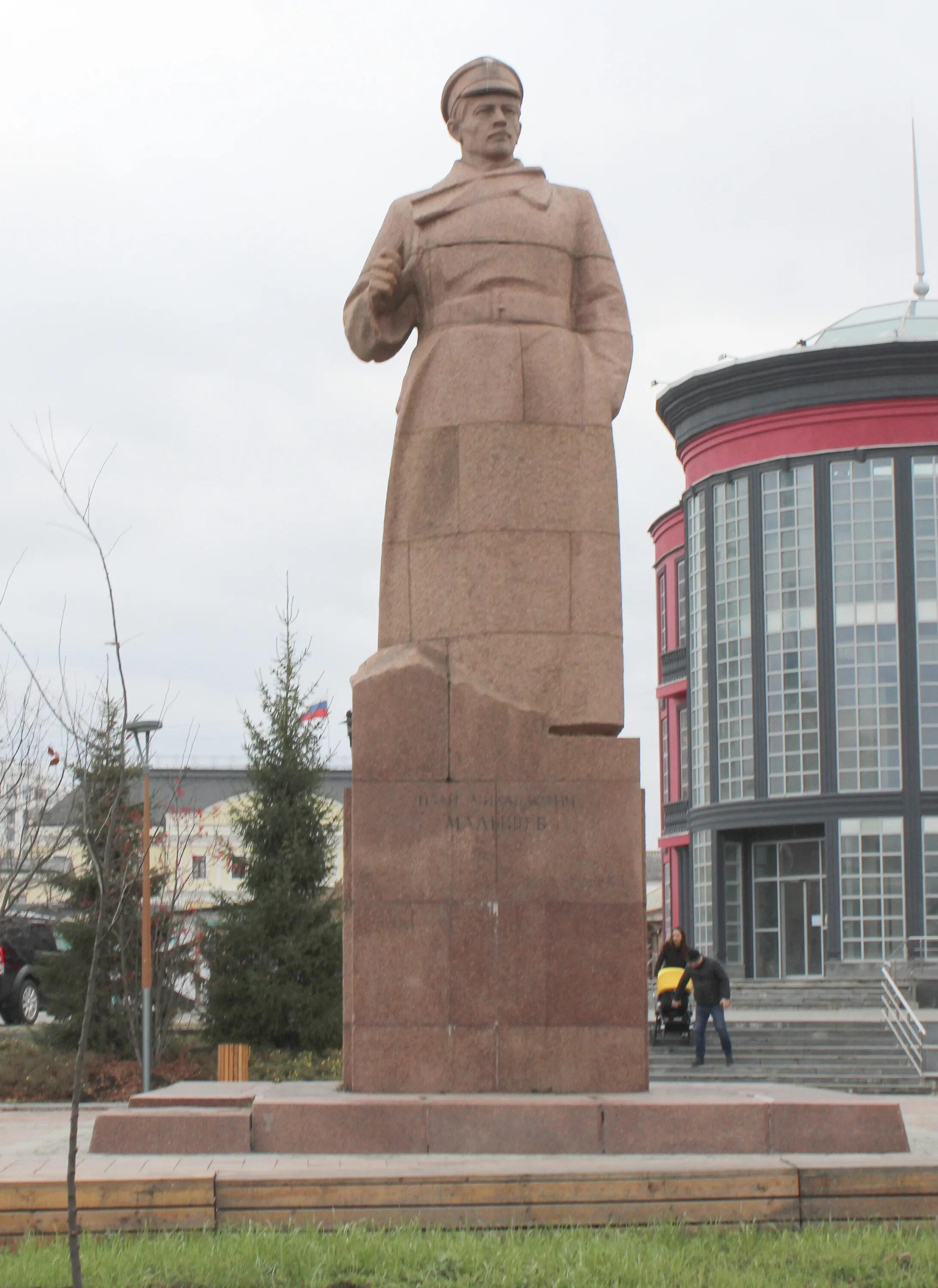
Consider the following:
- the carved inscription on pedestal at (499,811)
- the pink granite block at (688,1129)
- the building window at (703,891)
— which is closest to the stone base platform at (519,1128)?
the pink granite block at (688,1129)

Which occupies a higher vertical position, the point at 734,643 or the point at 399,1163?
the point at 734,643

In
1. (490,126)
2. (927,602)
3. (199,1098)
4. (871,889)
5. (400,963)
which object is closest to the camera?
(199,1098)

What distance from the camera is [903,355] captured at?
126ft

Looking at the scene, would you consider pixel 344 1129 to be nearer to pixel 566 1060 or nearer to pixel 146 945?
pixel 566 1060

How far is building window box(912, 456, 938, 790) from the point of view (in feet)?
123

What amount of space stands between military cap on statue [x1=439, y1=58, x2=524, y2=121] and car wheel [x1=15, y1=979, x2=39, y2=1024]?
1903 cm

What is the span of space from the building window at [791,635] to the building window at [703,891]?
2680 mm

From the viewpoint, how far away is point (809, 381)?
129ft

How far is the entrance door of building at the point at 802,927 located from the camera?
126ft

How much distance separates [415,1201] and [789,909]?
32.1 metres

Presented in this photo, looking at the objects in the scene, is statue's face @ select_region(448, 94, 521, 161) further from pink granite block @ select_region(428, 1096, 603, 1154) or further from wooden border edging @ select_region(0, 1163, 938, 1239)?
wooden border edging @ select_region(0, 1163, 938, 1239)

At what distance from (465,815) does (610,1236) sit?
3.00 meters

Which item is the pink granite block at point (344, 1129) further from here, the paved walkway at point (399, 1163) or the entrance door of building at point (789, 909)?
the entrance door of building at point (789, 909)

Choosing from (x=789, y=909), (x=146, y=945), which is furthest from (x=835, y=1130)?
(x=789, y=909)
